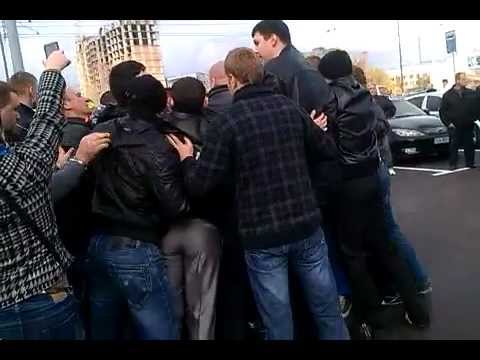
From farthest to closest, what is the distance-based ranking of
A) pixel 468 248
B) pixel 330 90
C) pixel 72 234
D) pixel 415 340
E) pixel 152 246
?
pixel 468 248 < pixel 415 340 < pixel 330 90 < pixel 72 234 < pixel 152 246

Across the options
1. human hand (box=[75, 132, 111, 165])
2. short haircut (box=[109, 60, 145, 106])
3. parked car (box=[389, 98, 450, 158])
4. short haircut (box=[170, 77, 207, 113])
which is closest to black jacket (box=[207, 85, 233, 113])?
short haircut (box=[170, 77, 207, 113])

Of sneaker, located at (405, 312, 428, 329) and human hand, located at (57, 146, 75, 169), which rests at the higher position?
human hand, located at (57, 146, 75, 169)

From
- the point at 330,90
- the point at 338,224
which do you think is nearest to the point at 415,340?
the point at 338,224

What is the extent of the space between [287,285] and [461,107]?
7547 millimetres

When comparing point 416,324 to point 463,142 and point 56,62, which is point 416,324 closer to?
point 56,62

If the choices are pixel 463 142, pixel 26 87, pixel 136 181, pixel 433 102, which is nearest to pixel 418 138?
pixel 463 142

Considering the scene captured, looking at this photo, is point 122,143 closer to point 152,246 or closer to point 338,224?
point 152,246

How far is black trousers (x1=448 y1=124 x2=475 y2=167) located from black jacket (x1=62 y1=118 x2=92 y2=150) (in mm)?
7857

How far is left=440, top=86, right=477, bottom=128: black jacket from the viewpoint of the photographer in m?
9.03

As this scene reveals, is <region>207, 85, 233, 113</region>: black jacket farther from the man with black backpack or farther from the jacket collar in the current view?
the man with black backpack

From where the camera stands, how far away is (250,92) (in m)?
2.57

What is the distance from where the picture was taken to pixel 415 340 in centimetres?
331

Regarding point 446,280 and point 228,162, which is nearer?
point 228,162

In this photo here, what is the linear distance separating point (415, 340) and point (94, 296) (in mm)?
2006
